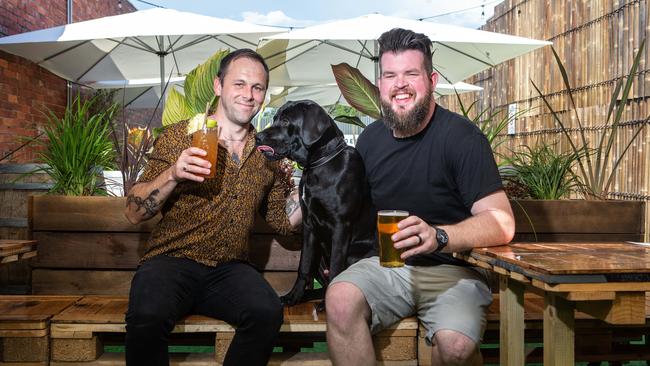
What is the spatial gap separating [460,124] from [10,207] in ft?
9.62

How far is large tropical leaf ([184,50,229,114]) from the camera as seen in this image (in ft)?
13.0

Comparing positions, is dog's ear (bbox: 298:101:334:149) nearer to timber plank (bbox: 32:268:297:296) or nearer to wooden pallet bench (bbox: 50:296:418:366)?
wooden pallet bench (bbox: 50:296:418:366)

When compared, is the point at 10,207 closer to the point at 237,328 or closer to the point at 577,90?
the point at 237,328

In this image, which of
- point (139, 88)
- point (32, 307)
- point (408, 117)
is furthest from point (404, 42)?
point (139, 88)

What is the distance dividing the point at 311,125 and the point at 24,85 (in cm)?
675

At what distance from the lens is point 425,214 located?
230 centimetres

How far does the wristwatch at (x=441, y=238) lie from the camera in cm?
192

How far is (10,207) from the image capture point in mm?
3734

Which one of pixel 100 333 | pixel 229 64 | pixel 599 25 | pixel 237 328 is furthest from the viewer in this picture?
pixel 599 25

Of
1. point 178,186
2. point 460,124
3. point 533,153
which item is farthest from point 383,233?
point 533,153

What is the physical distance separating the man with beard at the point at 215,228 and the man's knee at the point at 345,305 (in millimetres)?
215

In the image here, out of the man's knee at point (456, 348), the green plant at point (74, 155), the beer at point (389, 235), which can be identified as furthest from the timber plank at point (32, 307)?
the man's knee at point (456, 348)

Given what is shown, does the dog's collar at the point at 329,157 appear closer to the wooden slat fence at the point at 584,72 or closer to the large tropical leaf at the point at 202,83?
the large tropical leaf at the point at 202,83

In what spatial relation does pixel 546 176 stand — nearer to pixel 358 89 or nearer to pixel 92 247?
pixel 358 89
